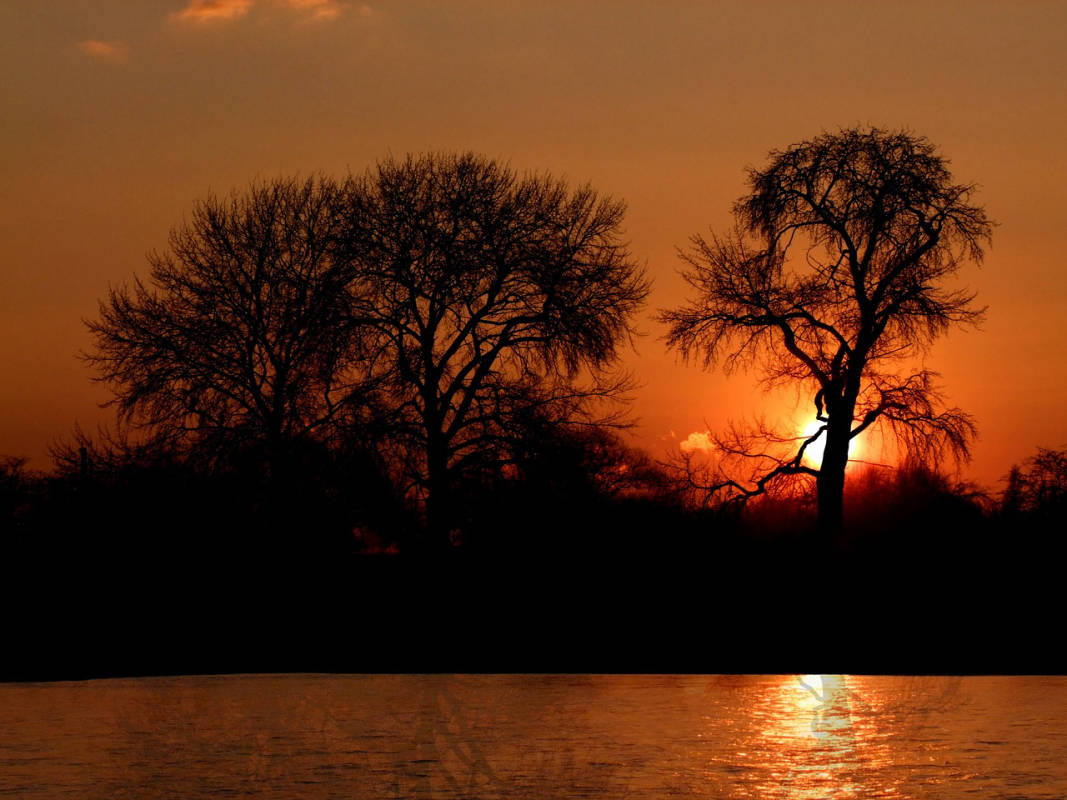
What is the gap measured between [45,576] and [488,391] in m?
12.8

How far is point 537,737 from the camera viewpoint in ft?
60.8

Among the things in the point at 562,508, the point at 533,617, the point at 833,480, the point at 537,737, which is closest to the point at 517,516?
the point at 562,508

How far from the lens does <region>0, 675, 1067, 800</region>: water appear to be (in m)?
14.8

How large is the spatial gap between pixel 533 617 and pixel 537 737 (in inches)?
502

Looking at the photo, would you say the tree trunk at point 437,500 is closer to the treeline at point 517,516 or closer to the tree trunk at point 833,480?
the treeline at point 517,516

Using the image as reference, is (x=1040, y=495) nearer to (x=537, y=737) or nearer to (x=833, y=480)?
(x=833, y=480)

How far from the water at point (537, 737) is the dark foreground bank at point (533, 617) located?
206 cm

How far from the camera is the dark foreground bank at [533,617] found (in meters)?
28.7

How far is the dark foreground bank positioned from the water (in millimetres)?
2058

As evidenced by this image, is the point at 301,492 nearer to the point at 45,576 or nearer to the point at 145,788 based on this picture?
the point at 45,576

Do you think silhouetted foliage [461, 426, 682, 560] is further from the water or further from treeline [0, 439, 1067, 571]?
the water

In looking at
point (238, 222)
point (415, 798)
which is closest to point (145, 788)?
point (415, 798)

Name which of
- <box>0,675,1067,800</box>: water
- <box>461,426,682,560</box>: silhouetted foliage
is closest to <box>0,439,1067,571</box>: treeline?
<box>461,426,682,560</box>: silhouetted foliage

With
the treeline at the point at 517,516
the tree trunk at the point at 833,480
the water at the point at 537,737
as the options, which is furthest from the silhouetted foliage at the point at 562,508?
the water at the point at 537,737
